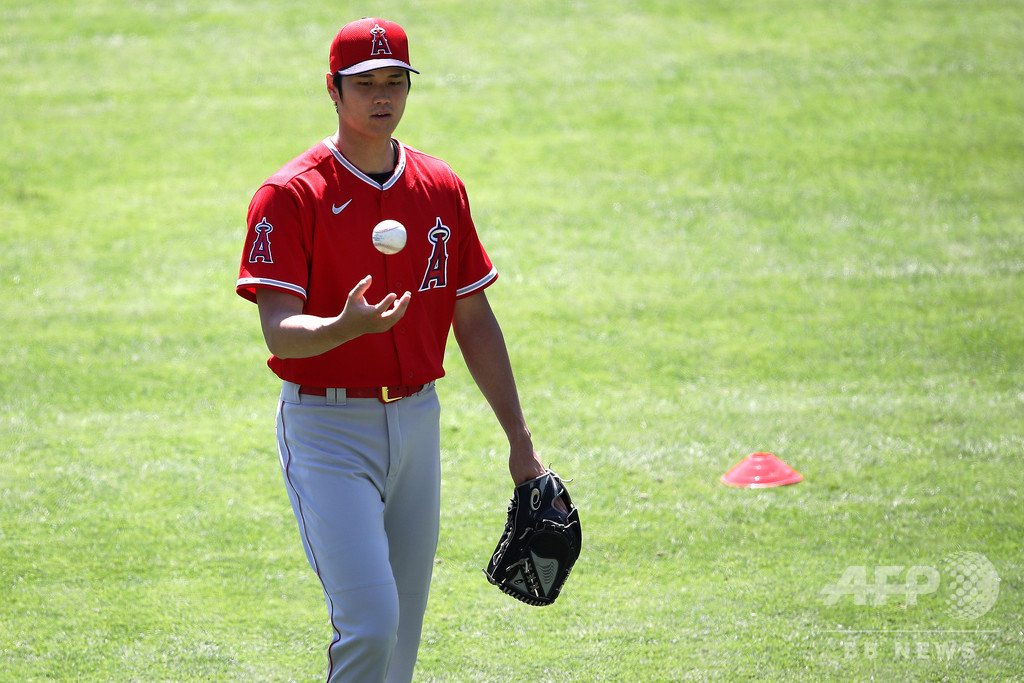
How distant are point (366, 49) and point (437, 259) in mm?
658

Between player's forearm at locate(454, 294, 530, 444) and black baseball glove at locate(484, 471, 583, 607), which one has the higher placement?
player's forearm at locate(454, 294, 530, 444)

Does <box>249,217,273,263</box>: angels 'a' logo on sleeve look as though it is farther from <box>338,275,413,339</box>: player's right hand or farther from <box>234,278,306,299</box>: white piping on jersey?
<box>338,275,413,339</box>: player's right hand

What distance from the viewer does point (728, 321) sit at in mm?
8195

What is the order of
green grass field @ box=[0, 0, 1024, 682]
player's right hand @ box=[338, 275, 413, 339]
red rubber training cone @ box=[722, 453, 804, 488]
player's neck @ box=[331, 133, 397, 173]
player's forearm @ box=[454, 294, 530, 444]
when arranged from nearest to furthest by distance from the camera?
1. player's right hand @ box=[338, 275, 413, 339]
2. player's neck @ box=[331, 133, 397, 173]
3. player's forearm @ box=[454, 294, 530, 444]
4. green grass field @ box=[0, 0, 1024, 682]
5. red rubber training cone @ box=[722, 453, 804, 488]

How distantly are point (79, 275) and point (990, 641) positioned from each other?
7315 millimetres

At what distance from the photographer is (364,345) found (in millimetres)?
3139

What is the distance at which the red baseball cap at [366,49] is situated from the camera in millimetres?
3092

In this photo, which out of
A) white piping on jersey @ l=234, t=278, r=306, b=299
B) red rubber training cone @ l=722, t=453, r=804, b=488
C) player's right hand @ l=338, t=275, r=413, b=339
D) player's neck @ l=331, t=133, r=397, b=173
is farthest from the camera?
red rubber training cone @ l=722, t=453, r=804, b=488

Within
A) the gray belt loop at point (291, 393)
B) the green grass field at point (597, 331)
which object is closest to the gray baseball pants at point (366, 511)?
the gray belt loop at point (291, 393)

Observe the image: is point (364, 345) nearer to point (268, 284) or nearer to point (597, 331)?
point (268, 284)

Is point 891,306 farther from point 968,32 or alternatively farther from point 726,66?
point 968,32

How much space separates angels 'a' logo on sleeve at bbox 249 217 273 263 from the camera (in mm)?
2965

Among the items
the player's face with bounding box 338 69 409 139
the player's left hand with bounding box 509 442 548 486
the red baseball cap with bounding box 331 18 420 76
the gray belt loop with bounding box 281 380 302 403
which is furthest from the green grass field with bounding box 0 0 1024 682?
the red baseball cap with bounding box 331 18 420 76

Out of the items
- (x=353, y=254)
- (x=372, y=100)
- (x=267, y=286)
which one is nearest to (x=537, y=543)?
(x=353, y=254)
